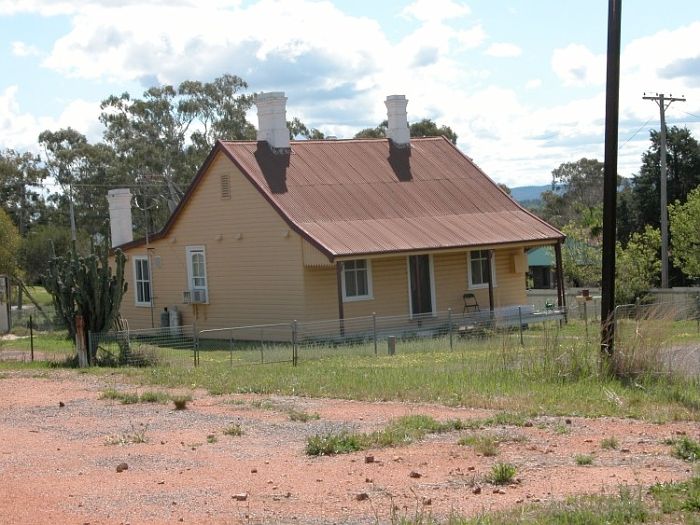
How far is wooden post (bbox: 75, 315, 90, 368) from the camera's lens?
75.7 feet

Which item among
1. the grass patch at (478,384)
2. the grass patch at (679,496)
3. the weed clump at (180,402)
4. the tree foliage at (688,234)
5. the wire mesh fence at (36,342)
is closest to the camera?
the grass patch at (679,496)

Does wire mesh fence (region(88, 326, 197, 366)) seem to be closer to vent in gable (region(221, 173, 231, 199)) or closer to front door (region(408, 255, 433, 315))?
vent in gable (region(221, 173, 231, 199))

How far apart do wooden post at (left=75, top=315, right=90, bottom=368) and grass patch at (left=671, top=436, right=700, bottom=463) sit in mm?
14720

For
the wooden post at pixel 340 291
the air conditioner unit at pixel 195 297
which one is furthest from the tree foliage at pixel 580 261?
the wooden post at pixel 340 291

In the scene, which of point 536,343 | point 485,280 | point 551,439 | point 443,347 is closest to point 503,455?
point 551,439

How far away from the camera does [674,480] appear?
9492 millimetres

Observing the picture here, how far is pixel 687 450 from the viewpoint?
10742mm

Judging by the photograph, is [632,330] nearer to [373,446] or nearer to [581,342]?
[581,342]

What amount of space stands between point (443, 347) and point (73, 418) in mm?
12060

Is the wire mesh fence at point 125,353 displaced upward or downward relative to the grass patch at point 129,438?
upward

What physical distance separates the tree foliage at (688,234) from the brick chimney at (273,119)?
17368 mm

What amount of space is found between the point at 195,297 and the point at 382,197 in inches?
255

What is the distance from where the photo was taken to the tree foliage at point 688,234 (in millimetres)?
42438

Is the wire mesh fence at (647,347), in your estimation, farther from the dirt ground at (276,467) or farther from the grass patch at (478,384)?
the dirt ground at (276,467)
